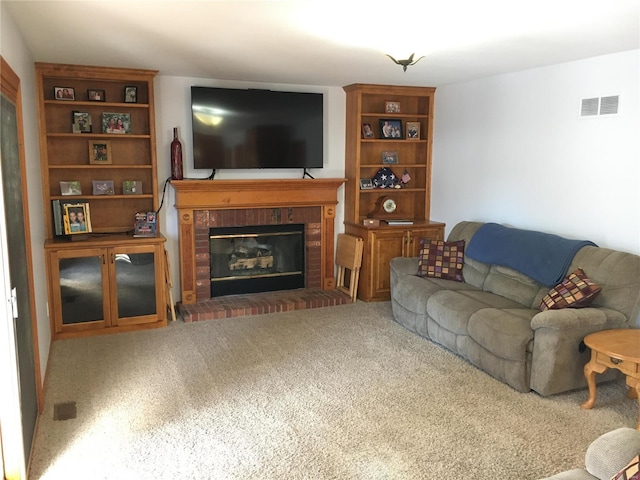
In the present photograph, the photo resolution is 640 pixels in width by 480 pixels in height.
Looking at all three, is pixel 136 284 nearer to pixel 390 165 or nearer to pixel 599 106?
pixel 390 165

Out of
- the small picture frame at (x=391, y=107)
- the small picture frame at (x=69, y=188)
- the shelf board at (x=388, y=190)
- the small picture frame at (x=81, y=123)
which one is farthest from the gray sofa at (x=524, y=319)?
the small picture frame at (x=81, y=123)

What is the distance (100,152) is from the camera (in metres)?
4.91

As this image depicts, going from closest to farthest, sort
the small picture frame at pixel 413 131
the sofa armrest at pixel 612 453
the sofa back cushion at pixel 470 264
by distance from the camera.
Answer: the sofa armrest at pixel 612 453 < the sofa back cushion at pixel 470 264 < the small picture frame at pixel 413 131

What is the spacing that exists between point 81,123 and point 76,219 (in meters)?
0.86

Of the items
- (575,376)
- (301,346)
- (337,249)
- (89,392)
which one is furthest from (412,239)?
(89,392)

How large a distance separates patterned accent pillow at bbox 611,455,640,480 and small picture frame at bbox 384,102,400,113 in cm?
467

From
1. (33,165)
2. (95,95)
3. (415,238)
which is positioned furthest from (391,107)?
(33,165)

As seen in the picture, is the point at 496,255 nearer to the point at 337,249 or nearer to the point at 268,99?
the point at 337,249

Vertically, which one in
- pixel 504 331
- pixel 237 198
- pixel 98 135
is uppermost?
pixel 98 135

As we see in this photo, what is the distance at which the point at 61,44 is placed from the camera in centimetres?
372

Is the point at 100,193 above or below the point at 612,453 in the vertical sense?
above

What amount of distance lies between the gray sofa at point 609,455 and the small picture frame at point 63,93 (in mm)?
4605

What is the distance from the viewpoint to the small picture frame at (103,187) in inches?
195

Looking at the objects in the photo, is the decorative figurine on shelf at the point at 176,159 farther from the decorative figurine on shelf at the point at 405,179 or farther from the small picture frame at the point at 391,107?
the decorative figurine on shelf at the point at 405,179
